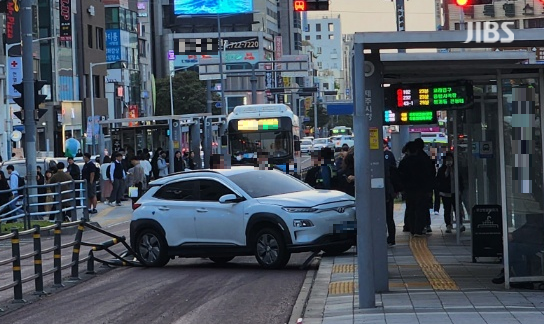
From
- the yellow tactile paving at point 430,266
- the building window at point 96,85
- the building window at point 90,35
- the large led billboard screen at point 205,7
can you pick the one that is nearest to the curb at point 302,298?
the yellow tactile paving at point 430,266

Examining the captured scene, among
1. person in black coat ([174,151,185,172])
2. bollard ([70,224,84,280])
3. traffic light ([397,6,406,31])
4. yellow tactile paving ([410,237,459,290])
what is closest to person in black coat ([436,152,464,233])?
yellow tactile paving ([410,237,459,290])

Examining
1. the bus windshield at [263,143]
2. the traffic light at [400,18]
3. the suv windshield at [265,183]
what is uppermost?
the traffic light at [400,18]

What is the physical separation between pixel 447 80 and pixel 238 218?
16.0 ft

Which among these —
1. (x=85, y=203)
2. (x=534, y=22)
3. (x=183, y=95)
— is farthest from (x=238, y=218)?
(x=183, y=95)

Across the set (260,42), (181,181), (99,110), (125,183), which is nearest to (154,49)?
(260,42)

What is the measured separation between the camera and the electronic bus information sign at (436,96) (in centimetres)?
1393

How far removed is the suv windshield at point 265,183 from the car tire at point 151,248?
1690 mm

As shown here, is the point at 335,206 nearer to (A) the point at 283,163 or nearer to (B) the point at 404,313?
(B) the point at 404,313

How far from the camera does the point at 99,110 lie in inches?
3415

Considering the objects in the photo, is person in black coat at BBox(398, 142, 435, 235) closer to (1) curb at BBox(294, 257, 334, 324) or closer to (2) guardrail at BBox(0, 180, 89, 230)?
(1) curb at BBox(294, 257, 334, 324)

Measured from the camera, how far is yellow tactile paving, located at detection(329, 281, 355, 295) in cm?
1379

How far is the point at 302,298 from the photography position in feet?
45.5

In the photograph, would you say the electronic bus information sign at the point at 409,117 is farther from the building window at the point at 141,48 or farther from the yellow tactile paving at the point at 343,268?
the building window at the point at 141,48

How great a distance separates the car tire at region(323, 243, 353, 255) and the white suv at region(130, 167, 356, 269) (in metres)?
0.04
